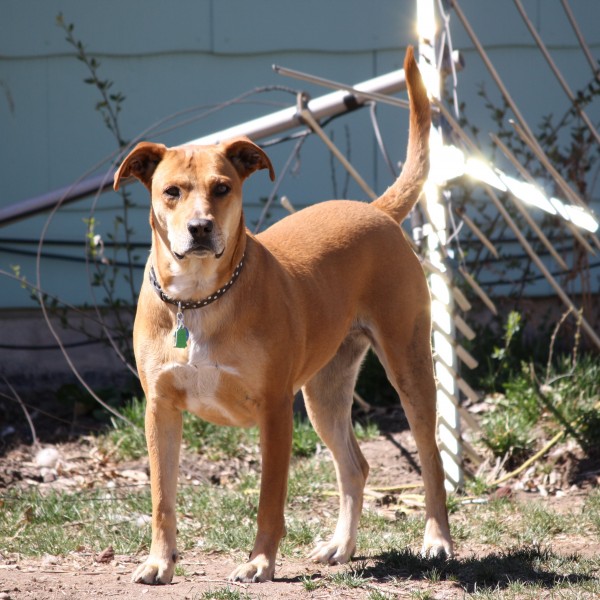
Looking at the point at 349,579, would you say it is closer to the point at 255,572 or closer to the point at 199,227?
the point at 255,572

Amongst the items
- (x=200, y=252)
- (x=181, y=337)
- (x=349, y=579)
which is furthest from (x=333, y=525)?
(x=200, y=252)

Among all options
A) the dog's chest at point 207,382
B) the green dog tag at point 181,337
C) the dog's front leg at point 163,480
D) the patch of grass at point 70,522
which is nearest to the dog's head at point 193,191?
the green dog tag at point 181,337

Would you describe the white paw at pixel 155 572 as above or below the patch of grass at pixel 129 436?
below

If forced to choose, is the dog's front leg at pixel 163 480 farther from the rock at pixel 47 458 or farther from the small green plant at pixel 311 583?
the rock at pixel 47 458

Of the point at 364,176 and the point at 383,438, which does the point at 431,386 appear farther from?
the point at 364,176

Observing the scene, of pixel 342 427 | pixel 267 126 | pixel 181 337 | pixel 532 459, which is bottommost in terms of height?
pixel 532 459

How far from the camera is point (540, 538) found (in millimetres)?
4750

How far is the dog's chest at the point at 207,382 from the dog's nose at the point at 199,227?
42cm

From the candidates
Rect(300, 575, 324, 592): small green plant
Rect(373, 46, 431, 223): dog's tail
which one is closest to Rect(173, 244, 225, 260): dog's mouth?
Rect(300, 575, 324, 592): small green plant

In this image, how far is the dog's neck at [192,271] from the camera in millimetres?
3943

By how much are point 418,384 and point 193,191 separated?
1449mm

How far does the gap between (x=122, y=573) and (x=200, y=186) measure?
156cm

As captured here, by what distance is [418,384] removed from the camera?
4.70m

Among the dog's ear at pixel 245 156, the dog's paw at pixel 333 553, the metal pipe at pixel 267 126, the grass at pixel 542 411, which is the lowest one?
the dog's paw at pixel 333 553
